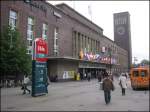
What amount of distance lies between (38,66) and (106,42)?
7159 centimetres

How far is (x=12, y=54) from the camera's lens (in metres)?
30.8

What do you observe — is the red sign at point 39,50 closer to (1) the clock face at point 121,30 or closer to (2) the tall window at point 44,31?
(2) the tall window at point 44,31

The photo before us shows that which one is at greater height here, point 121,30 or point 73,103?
point 121,30

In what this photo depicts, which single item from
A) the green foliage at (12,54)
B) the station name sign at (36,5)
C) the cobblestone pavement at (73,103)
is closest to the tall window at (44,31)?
the station name sign at (36,5)

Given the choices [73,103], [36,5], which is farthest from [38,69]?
[36,5]

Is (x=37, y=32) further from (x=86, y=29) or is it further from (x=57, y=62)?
(x=86, y=29)

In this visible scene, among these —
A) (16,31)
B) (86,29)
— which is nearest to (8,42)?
(16,31)

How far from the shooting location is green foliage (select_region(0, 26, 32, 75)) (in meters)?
30.5

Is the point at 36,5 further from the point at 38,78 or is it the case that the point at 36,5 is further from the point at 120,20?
the point at 120,20

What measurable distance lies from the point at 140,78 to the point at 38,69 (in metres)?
10.7

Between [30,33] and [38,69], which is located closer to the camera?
[38,69]

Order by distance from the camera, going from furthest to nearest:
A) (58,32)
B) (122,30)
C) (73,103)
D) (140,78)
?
(122,30) < (58,32) < (140,78) < (73,103)

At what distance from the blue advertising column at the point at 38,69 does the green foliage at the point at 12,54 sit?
10610mm

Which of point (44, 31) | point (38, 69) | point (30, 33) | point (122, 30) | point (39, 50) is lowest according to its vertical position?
point (38, 69)
